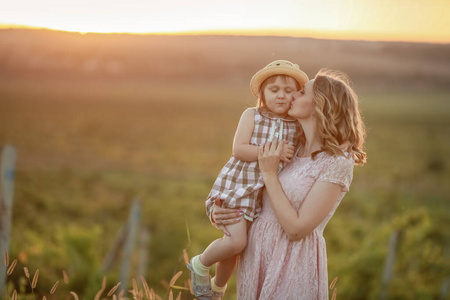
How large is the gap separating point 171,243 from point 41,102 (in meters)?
34.6

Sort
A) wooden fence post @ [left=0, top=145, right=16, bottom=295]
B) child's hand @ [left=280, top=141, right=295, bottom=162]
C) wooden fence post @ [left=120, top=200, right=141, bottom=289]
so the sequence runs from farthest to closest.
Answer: wooden fence post @ [left=120, top=200, right=141, bottom=289] → wooden fence post @ [left=0, top=145, right=16, bottom=295] → child's hand @ [left=280, top=141, right=295, bottom=162]

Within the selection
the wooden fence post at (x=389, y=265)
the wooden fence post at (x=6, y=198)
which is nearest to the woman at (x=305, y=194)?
the wooden fence post at (x=6, y=198)

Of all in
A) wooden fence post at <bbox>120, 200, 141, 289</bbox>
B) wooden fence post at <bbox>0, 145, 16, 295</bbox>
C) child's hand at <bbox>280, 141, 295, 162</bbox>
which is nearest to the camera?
child's hand at <bbox>280, 141, 295, 162</bbox>

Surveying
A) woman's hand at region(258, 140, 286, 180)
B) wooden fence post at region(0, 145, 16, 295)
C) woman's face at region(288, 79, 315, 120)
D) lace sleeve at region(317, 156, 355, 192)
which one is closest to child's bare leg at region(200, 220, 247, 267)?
woman's hand at region(258, 140, 286, 180)

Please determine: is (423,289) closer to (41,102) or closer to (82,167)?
(82,167)

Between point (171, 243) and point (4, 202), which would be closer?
point (4, 202)

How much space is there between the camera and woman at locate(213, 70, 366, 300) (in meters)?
2.43

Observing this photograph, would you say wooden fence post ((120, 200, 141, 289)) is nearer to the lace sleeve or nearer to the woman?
the woman

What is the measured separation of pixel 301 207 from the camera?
2.42m

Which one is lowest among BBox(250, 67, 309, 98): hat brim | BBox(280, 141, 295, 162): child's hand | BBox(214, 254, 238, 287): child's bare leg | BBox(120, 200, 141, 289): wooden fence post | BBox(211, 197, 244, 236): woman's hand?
BBox(120, 200, 141, 289): wooden fence post

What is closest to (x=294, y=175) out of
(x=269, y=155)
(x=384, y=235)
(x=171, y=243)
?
(x=269, y=155)

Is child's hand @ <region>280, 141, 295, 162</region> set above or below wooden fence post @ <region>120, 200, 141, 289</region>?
above

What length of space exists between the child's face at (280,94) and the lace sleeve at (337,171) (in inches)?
12.8

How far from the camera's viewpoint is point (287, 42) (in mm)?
17062
